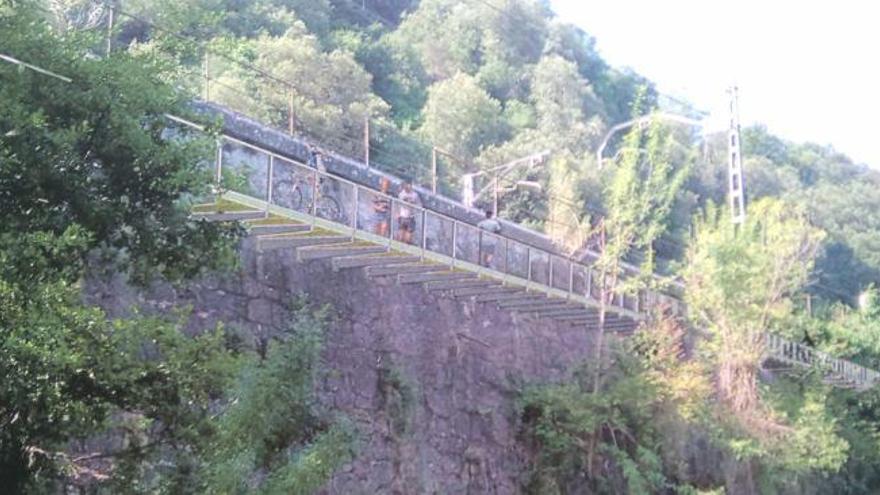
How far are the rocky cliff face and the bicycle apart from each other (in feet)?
3.24

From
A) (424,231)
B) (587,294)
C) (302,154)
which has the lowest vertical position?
(587,294)

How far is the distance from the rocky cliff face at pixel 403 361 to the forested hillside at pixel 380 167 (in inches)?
17.4

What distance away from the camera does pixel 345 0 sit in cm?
4028

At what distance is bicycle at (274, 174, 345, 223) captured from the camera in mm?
12883

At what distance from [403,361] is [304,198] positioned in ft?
11.0

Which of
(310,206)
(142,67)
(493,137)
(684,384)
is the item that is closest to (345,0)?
(493,137)

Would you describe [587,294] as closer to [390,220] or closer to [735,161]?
[390,220]

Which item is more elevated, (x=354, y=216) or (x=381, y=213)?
(x=381, y=213)

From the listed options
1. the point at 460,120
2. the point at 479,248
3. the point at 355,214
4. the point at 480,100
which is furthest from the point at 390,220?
the point at 480,100

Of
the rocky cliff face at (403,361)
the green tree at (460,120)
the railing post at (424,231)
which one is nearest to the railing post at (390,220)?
the railing post at (424,231)

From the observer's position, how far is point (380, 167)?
75.5ft

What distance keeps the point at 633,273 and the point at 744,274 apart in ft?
7.16

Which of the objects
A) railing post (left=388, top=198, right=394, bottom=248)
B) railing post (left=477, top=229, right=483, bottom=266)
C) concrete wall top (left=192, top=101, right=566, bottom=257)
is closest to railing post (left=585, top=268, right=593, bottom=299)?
concrete wall top (left=192, top=101, right=566, bottom=257)

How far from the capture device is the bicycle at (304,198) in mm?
12883
